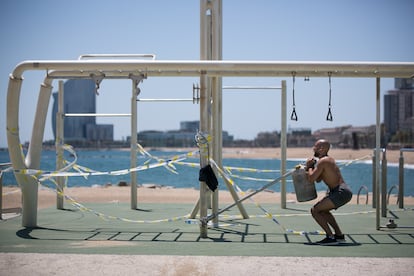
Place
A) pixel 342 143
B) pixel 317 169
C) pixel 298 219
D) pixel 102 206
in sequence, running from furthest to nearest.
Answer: pixel 342 143
pixel 102 206
pixel 298 219
pixel 317 169

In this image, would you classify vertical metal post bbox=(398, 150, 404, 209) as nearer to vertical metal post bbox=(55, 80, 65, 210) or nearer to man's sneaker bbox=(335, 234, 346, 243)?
man's sneaker bbox=(335, 234, 346, 243)

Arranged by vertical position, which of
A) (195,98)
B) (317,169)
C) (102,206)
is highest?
(195,98)

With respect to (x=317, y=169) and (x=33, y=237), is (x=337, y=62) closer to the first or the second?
(x=317, y=169)

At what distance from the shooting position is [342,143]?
407 ft

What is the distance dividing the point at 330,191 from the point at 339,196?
0.55 feet

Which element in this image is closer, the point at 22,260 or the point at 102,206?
the point at 22,260

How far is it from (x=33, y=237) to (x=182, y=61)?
12.0 ft

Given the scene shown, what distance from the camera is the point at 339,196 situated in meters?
8.91

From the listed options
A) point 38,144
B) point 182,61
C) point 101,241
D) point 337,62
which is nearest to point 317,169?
point 337,62

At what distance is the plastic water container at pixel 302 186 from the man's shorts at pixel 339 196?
12.7 inches

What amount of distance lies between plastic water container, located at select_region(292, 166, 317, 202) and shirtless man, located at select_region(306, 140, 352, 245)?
117mm

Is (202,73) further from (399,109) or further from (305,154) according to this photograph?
(399,109)

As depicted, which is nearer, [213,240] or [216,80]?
[213,240]

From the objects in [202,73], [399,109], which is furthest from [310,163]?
[399,109]
